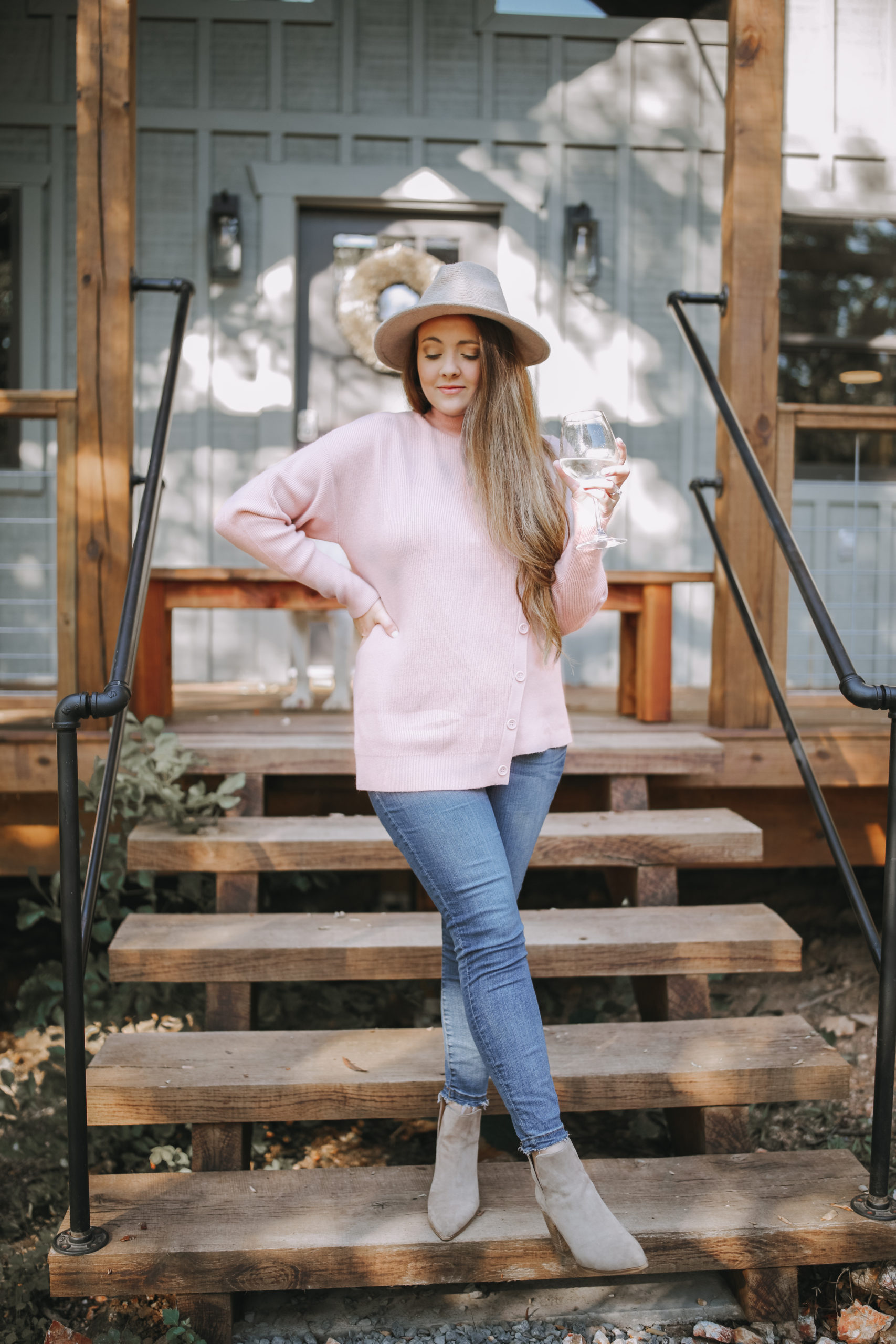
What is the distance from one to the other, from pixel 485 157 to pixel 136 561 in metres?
3.76

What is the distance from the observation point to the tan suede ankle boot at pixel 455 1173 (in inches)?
67.7

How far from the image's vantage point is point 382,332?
5.67 ft

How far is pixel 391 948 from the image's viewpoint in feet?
7.36

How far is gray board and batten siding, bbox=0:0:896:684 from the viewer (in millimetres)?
5012

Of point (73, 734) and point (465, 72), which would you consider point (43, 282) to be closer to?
point (465, 72)

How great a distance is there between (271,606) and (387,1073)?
1.68 m

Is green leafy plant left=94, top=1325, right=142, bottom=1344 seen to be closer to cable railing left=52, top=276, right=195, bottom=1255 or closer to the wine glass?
cable railing left=52, top=276, right=195, bottom=1255

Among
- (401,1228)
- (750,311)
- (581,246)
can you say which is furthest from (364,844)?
(581,246)

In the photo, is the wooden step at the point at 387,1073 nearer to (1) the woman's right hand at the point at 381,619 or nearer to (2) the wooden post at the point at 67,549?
(1) the woman's right hand at the point at 381,619

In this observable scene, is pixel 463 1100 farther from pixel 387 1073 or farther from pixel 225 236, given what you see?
pixel 225 236

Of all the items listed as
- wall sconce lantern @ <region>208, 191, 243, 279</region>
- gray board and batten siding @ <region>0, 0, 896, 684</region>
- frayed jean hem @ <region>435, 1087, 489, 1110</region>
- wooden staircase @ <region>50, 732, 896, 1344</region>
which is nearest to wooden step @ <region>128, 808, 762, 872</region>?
wooden staircase @ <region>50, 732, 896, 1344</region>

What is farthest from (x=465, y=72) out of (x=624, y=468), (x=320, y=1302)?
(x=320, y=1302)

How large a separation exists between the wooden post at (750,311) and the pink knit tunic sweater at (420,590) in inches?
60.7

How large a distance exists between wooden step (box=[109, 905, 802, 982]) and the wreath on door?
3.39 meters
